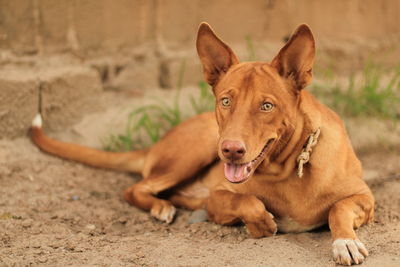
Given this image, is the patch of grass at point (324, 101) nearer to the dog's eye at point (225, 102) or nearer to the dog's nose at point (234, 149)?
the dog's eye at point (225, 102)

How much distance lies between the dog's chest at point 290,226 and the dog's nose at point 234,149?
69cm

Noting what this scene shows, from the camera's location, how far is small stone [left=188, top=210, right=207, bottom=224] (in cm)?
379

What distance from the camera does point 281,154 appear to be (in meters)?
3.19

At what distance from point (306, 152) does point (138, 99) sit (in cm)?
223

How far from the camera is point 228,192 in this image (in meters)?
3.56

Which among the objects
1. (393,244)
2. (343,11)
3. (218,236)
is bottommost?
(218,236)

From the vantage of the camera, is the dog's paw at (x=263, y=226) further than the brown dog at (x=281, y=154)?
Yes

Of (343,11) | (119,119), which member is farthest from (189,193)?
(343,11)

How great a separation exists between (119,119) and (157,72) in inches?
23.3

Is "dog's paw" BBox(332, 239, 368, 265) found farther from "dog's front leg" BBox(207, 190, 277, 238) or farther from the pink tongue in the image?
the pink tongue

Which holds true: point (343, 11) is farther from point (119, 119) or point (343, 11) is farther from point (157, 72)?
point (119, 119)

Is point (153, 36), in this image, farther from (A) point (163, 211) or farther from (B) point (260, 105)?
(B) point (260, 105)

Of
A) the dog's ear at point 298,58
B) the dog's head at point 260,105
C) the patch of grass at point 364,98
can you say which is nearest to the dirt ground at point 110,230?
the dog's head at point 260,105

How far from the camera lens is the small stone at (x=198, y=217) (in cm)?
379
